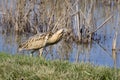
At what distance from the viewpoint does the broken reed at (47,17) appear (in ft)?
45.2

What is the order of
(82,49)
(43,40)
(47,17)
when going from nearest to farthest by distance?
(43,40) < (82,49) < (47,17)

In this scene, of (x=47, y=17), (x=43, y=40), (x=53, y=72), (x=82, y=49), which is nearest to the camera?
(x=53, y=72)

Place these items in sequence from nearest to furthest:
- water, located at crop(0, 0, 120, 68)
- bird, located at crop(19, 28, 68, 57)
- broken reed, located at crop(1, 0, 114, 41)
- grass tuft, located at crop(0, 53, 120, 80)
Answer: grass tuft, located at crop(0, 53, 120, 80)
bird, located at crop(19, 28, 68, 57)
water, located at crop(0, 0, 120, 68)
broken reed, located at crop(1, 0, 114, 41)

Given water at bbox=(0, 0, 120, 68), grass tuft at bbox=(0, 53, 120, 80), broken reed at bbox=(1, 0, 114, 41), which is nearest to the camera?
grass tuft at bbox=(0, 53, 120, 80)

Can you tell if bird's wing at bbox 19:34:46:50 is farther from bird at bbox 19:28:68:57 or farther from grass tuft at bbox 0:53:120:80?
grass tuft at bbox 0:53:120:80

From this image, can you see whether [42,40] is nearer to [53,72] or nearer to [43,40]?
[43,40]

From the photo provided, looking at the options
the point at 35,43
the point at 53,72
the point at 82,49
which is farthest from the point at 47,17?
the point at 53,72

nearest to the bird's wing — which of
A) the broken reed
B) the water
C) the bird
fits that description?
→ the bird

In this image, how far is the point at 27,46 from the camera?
970 centimetres

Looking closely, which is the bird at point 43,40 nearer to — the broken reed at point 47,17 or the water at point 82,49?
the water at point 82,49

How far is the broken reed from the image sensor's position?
45.2 feet

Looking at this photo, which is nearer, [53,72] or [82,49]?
[53,72]

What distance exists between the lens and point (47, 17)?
46.8ft

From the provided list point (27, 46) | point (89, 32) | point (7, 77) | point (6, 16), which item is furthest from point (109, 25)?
point (7, 77)
